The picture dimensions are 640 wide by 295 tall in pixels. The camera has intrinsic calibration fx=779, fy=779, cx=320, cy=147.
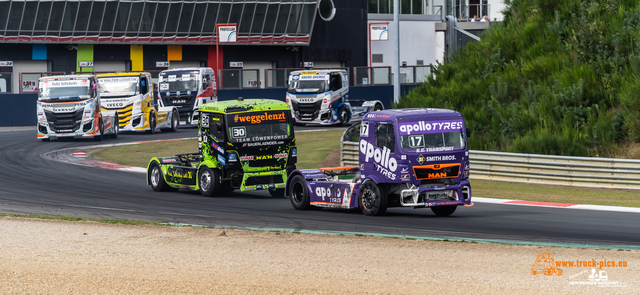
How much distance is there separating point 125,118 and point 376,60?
2828cm

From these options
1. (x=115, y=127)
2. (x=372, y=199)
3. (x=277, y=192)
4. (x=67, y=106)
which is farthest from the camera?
(x=115, y=127)

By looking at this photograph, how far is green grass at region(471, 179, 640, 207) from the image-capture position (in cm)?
1619

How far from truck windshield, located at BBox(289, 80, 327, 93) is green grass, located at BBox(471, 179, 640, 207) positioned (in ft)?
62.5

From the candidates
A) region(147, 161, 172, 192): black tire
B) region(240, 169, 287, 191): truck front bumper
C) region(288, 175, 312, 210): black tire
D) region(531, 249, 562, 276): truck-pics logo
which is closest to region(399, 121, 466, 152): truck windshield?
region(288, 175, 312, 210): black tire

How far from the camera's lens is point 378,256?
32.1 ft

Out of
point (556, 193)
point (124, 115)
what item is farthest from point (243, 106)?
point (124, 115)

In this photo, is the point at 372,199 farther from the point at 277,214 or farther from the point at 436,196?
the point at 277,214

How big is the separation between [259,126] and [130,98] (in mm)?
18024

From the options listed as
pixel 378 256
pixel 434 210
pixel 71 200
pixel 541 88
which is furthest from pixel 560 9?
pixel 378 256

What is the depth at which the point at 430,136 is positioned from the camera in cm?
1340

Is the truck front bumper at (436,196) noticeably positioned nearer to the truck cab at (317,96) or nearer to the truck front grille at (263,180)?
the truck front grille at (263,180)

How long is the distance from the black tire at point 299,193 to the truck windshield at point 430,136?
2.61m

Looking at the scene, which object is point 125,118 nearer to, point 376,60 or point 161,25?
point 161,25

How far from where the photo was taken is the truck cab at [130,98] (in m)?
33.4
